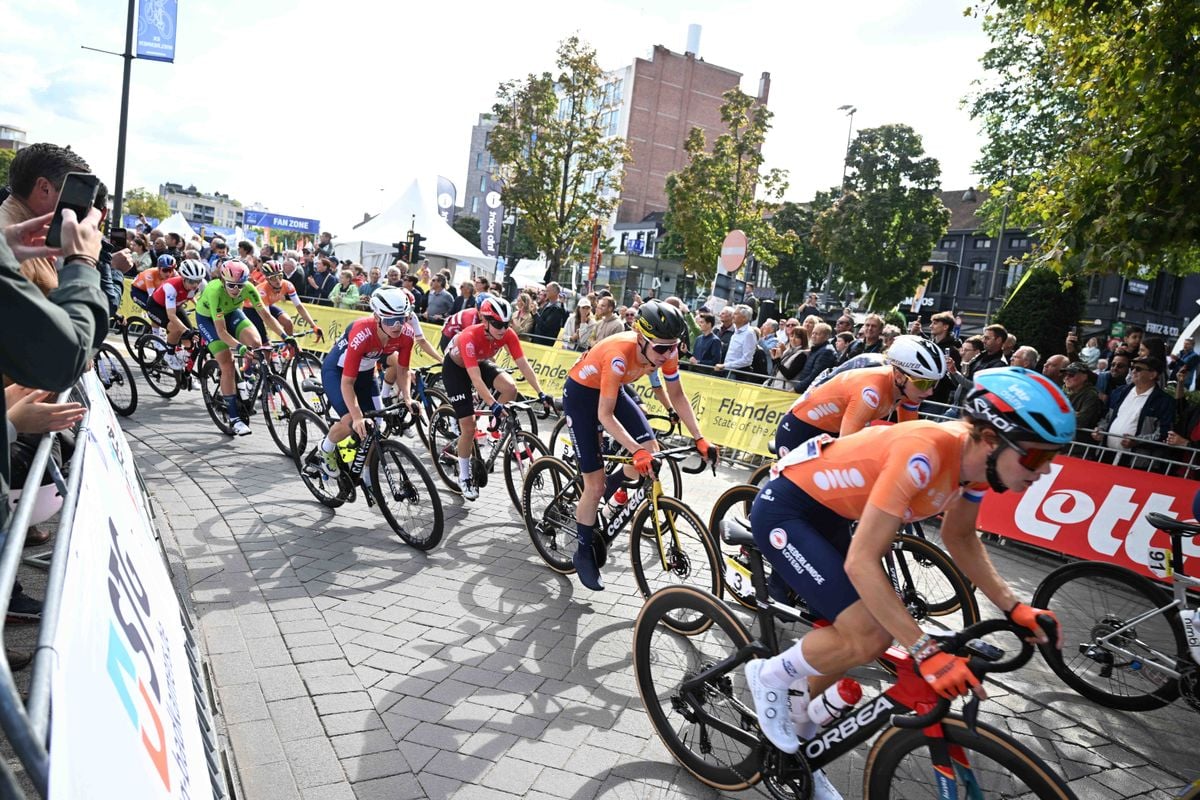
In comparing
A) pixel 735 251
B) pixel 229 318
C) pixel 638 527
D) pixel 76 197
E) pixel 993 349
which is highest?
pixel 735 251

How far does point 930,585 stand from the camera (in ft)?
17.3

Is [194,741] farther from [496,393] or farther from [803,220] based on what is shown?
[803,220]

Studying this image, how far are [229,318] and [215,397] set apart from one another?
101 centimetres

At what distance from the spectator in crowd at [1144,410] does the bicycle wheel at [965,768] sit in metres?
6.53

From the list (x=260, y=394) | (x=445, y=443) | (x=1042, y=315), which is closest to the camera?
(x=445, y=443)

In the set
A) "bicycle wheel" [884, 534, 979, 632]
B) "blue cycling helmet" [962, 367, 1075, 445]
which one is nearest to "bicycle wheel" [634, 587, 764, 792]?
"blue cycling helmet" [962, 367, 1075, 445]

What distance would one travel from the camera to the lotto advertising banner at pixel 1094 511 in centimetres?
698

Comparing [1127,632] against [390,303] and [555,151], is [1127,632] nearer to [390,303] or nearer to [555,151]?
[390,303]

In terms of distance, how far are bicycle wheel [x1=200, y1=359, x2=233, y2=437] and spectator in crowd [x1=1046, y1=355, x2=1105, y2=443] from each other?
9848 mm

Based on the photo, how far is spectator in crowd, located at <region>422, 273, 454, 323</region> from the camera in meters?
16.9

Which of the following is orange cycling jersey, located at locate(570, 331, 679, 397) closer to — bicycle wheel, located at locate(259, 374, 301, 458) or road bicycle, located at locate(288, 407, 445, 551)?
road bicycle, located at locate(288, 407, 445, 551)

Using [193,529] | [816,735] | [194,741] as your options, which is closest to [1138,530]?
[816,735]

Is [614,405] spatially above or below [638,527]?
above

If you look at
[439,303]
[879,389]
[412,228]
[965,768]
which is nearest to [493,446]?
[879,389]
